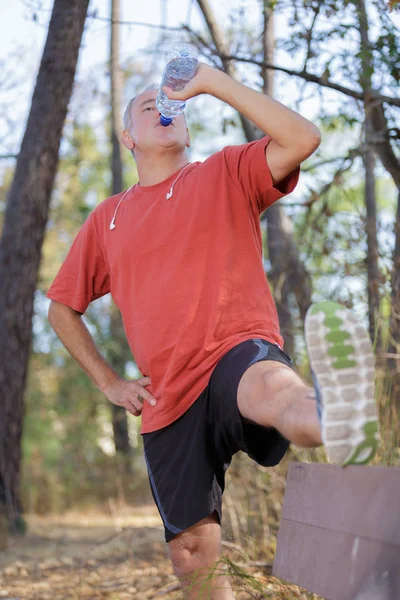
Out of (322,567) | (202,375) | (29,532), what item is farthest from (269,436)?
(29,532)

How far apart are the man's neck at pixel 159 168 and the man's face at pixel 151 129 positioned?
5 centimetres

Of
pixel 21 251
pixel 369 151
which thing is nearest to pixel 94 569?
pixel 21 251

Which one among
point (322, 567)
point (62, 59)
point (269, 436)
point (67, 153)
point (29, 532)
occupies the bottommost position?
point (29, 532)

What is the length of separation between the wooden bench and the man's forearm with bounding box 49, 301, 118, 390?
4.01 ft

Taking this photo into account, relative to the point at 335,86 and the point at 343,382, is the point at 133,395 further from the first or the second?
the point at 335,86

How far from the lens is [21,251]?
7129 mm

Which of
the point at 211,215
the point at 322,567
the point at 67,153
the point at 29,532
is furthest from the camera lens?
the point at 67,153

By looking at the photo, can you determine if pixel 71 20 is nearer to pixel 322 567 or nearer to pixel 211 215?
pixel 211 215

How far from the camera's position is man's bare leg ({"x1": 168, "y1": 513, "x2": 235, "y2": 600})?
2.80 metres

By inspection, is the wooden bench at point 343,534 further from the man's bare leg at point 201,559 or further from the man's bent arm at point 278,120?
the man's bent arm at point 278,120

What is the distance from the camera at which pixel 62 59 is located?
6754mm

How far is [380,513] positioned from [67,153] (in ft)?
47.8

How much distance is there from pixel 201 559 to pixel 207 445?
440 millimetres

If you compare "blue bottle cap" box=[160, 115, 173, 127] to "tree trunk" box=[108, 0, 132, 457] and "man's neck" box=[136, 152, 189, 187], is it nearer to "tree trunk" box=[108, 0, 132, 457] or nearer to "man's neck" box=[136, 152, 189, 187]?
"man's neck" box=[136, 152, 189, 187]
